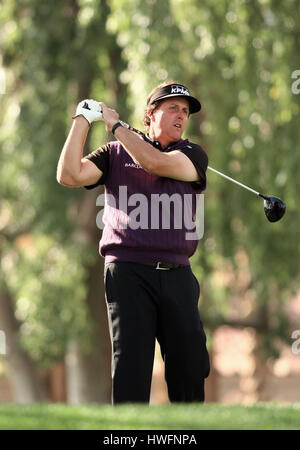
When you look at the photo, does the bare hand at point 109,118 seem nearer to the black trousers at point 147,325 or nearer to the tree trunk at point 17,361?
the black trousers at point 147,325

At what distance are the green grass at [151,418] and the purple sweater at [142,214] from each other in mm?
640

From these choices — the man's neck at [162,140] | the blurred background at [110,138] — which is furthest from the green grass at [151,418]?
the blurred background at [110,138]

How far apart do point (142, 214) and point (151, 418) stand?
865mm

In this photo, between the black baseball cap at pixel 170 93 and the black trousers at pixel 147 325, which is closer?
the black trousers at pixel 147 325

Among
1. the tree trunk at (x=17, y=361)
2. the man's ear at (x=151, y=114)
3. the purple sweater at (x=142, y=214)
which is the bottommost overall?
the tree trunk at (x=17, y=361)

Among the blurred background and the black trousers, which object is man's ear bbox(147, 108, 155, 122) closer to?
the black trousers

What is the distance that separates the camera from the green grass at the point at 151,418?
3.58 meters

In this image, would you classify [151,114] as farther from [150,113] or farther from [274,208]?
[274,208]

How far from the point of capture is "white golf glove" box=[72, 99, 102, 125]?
4.22 m

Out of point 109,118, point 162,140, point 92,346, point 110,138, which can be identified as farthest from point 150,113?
point 92,346

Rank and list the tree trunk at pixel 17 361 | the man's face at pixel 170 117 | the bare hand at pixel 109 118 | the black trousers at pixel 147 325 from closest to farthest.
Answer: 1. the black trousers at pixel 147 325
2. the bare hand at pixel 109 118
3. the man's face at pixel 170 117
4. the tree trunk at pixel 17 361

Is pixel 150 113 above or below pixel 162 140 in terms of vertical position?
above

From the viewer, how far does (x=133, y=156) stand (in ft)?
13.4

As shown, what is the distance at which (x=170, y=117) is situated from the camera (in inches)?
171
